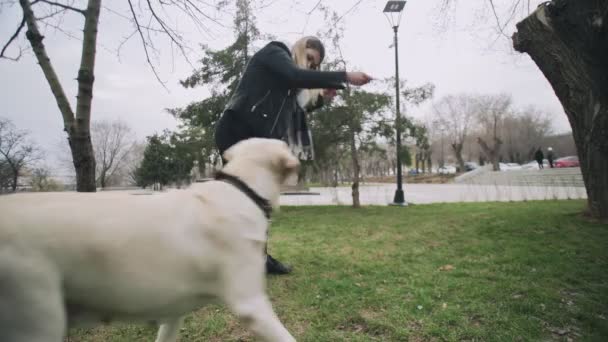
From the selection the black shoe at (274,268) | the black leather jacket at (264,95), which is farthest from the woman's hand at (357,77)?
the black shoe at (274,268)

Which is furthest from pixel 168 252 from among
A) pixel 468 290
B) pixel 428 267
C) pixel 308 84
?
pixel 428 267

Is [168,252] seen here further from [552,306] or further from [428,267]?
[428,267]

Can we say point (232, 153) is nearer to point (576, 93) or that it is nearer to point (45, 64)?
point (45, 64)

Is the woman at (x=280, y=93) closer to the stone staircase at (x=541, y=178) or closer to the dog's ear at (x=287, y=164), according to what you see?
the dog's ear at (x=287, y=164)

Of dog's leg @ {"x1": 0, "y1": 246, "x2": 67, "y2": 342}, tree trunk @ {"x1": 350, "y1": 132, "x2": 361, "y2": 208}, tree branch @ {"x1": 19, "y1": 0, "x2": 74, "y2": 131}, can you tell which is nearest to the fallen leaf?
dog's leg @ {"x1": 0, "y1": 246, "x2": 67, "y2": 342}

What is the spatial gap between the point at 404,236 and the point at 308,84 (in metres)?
5.04

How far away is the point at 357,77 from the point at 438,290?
2483 mm

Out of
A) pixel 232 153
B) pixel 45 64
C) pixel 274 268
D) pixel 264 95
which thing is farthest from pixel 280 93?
pixel 274 268

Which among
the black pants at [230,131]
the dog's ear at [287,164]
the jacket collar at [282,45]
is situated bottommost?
the dog's ear at [287,164]

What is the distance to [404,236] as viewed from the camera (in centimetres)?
644

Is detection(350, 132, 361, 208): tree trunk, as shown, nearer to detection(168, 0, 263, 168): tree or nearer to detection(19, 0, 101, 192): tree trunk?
detection(168, 0, 263, 168): tree

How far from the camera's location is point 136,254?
3.67 ft

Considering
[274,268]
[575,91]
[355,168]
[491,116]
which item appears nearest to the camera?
[274,268]

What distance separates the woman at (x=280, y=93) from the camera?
2.21 m
